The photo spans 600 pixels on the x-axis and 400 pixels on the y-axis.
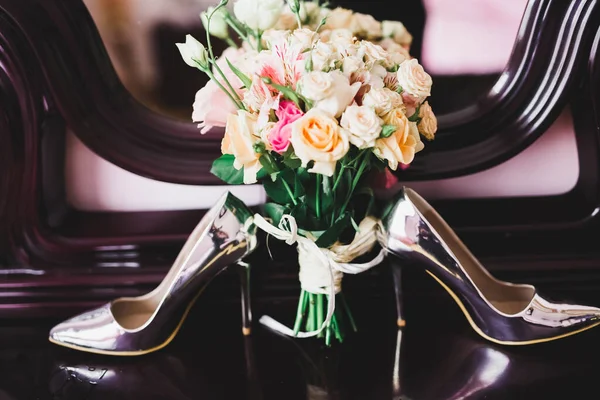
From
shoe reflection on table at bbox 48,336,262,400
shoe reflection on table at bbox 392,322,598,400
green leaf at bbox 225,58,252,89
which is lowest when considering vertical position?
shoe reflection on table at bbox 392,322,598,400

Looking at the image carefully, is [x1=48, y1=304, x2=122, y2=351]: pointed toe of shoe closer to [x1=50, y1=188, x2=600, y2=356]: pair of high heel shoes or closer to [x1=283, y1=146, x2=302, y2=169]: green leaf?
[x1=50, y1=188, x2=600, y2=356]: pair of high heel shoes

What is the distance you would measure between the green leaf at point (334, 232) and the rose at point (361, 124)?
0.15m

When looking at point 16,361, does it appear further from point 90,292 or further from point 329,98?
point 329,98

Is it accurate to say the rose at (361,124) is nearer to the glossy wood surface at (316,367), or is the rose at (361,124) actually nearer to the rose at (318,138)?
the rose at (318,138)

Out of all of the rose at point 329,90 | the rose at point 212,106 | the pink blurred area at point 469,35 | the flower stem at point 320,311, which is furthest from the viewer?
the pink blurred area at point 469,35

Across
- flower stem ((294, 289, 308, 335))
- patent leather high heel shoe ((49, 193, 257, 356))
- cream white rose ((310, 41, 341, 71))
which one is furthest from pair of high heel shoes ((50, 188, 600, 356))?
cream white rose ((310, 41, 341, 71))

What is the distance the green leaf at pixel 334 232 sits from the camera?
66 centimetres

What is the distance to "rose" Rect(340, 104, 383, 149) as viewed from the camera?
0.54 metres

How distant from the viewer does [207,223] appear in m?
0.73

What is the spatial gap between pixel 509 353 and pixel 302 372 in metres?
0.29

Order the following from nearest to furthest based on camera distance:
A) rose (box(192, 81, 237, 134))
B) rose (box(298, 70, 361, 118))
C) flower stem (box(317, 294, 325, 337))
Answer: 1. rose (box(298, 70, 361, 118))
2. rose (box(192, 81, 237, 134))
3. flower stem (box(317, 294, 325, 337))

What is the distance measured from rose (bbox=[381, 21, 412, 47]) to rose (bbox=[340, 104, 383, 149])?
331mm

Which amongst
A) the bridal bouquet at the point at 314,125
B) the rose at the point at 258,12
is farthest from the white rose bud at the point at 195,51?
the rose at the point at 258,12

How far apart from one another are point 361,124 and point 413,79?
86 mm
